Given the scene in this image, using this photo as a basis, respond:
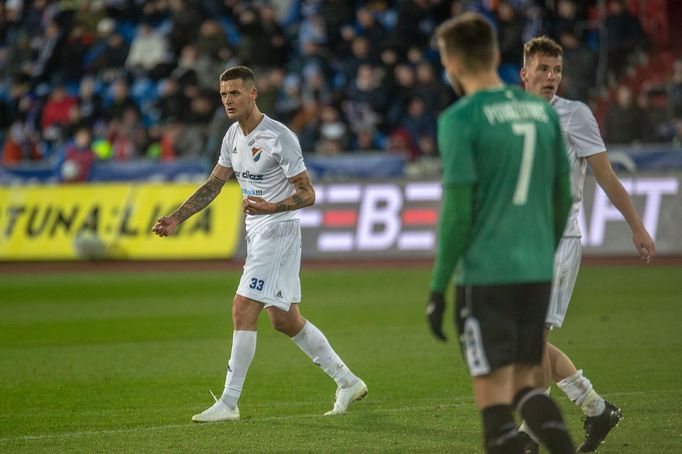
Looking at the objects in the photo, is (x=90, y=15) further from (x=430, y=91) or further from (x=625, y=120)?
(x=625, y=120)

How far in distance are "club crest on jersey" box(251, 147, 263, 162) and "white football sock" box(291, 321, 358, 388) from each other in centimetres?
124

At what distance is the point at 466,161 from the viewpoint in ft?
16.1

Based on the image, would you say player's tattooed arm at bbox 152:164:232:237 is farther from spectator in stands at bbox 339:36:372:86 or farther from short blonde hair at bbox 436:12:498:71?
spectator in stands at bbox 339:36:372:86

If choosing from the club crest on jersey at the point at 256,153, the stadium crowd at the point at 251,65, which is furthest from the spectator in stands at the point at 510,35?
the club crest on jersey at the point at 256,153

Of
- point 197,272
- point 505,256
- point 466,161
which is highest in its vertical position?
point 466,161

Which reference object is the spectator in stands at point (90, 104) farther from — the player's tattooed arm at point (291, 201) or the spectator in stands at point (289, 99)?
the player's tattooed arm at point (291, 201)

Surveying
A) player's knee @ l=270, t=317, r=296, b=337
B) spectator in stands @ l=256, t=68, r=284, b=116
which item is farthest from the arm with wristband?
spectator in stands @ l=256, t=68, r=284, b=116

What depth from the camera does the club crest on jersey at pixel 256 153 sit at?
848 centimetres

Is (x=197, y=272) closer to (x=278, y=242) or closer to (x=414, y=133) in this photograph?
(x=414, y=133)

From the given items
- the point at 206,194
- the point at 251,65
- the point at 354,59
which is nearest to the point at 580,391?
the point at 206,194

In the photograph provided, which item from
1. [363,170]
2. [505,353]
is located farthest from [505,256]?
[363,170]

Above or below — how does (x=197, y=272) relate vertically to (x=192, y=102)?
below

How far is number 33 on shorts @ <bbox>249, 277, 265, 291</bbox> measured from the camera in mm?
8305

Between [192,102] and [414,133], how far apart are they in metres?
4.86
